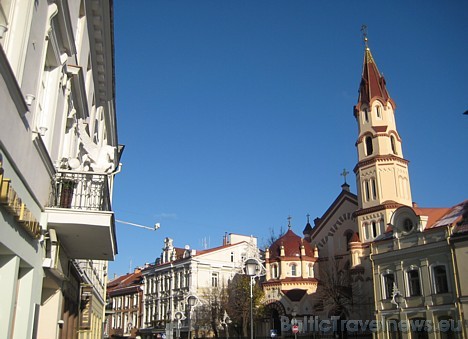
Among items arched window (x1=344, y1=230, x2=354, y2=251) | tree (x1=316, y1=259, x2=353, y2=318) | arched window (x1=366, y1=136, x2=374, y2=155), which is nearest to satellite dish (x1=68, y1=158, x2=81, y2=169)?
tree (x1=316, y1=259, x2=353, y2=318)

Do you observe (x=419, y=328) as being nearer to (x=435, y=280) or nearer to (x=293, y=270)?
(x=435, y=280)

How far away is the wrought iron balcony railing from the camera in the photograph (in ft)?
32.8

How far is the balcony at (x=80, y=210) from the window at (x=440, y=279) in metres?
31.0

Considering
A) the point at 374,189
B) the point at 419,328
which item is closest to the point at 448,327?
the point at 419,328

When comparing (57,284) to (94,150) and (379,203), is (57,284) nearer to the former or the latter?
(94,150)

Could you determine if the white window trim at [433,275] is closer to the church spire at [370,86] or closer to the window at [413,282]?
the window at [413,282]

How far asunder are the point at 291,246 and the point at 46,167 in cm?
4903

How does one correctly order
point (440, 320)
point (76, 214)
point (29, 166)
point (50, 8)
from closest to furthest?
point (29, 166)
point (50, 8)
point (76, 214)
point (440, 320)

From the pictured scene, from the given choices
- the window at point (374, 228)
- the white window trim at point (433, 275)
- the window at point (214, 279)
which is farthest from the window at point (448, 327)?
the window at point (214, 279)

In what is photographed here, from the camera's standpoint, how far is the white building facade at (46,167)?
267 inches

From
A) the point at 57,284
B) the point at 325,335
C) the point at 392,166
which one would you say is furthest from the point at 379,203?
the point at 57,284

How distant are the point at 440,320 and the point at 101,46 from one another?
102 feet

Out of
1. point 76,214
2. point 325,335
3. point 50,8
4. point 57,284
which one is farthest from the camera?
point 325,335

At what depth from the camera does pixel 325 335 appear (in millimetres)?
49094
